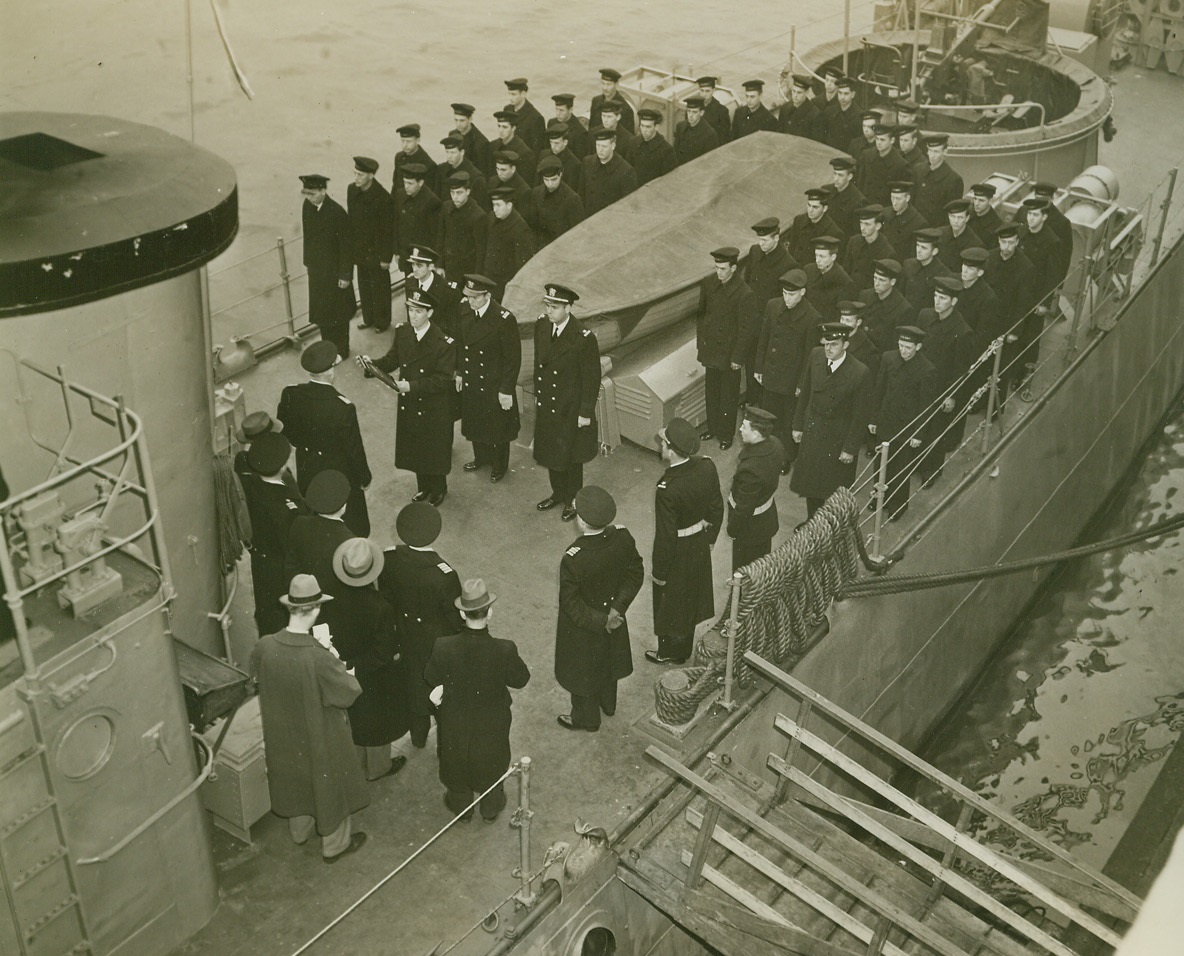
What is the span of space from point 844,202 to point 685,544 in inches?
Answer: 190

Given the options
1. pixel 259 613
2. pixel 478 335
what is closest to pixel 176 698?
pixel 259 613

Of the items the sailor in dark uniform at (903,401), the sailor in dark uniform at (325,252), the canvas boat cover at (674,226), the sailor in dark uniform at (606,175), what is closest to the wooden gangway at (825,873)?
the sailor in dark uniform at (903,401)

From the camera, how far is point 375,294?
39.9ft

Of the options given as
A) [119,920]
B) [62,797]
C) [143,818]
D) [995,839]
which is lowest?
[995,839]

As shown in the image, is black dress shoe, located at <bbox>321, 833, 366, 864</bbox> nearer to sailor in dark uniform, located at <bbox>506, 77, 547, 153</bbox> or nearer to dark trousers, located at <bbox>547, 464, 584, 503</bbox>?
dark trousers, located at <bbox>547, 464, 584, 503</bbox>

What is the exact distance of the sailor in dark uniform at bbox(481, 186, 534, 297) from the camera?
11.1 meters

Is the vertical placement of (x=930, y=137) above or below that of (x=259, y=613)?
above

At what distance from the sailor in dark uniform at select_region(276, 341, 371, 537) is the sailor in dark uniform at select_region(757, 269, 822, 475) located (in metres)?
3.10

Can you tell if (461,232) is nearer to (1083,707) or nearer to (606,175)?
(606,175)

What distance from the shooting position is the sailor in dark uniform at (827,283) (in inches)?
394

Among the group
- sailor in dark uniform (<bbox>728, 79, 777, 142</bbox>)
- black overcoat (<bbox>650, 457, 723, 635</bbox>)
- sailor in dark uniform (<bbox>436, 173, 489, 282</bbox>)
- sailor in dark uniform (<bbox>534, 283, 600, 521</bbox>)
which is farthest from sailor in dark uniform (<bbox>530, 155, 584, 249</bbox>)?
black overcoat (<bbox>650, 457, 723, 635</bbox>)

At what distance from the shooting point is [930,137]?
12188 mm

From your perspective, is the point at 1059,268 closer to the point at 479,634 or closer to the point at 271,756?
the point at 479,634

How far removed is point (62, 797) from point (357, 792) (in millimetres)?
1684
